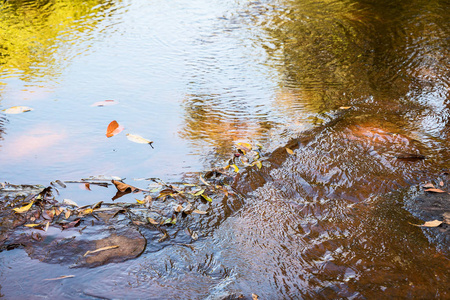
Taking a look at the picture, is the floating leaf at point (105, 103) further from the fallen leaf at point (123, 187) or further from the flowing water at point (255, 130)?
the fallen leaf at point (123, 187)

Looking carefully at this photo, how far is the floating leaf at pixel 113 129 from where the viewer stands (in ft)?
9.89

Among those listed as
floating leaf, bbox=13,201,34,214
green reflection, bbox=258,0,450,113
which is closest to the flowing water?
green reflection, bbox=258,0,450,113

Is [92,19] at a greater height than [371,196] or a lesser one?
greater

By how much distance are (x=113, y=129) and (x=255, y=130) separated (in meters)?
1.13

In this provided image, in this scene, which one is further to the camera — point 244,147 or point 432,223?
point 244,147

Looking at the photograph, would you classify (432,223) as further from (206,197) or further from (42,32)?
(42,32)

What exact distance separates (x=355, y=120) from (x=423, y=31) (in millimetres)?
2501

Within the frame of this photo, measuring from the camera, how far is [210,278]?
178 cm

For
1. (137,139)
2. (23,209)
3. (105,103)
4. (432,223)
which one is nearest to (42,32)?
(105,103)

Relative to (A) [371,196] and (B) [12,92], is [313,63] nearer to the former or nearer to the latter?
(A) [371,196]

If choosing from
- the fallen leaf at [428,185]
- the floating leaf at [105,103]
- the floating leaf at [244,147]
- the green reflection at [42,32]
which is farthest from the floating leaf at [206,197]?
the green reflection at [42,32]

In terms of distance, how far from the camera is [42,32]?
5152mm

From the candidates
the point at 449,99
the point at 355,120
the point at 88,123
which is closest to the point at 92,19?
the point at 88,123

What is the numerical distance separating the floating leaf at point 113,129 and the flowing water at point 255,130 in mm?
55
